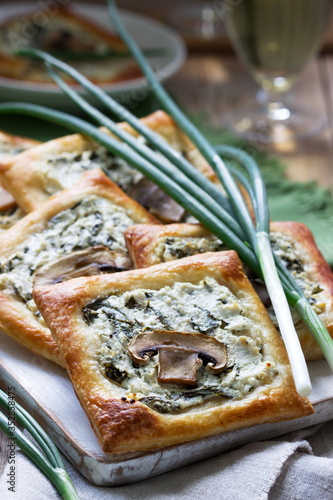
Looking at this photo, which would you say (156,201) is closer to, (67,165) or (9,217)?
(67,165)

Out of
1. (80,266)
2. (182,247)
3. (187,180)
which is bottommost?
(80,266)

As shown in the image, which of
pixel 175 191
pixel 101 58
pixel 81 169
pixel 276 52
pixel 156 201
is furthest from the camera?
pixel 101 58

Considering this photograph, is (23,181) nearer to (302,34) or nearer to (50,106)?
(50,106)

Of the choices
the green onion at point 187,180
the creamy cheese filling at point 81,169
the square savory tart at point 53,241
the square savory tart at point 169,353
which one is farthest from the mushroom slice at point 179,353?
the creamy cheese filling at point 81,169

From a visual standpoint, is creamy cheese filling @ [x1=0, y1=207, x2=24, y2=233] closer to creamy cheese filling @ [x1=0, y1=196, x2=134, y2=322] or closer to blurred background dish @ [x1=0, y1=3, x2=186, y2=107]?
creamy cheese filling @ [x1=0, y1=196, x2=134, y2=322]

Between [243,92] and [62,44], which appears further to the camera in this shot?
[243,92]

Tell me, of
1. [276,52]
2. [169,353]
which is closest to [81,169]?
[169,353]

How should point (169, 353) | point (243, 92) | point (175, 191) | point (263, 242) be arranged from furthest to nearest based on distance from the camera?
point (243, 92), point (175, 191), point (263, 242), point (169, 353)

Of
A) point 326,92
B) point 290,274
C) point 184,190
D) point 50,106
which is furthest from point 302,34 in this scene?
point 290,274
